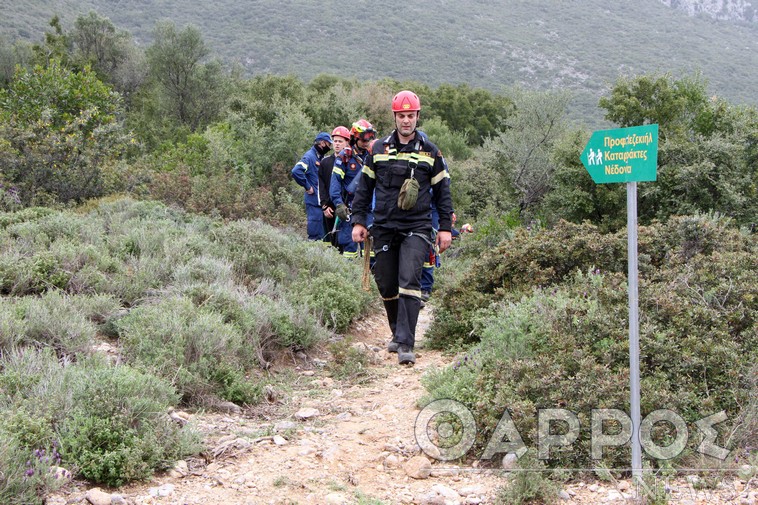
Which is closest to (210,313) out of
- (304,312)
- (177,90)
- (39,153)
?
(304,312)

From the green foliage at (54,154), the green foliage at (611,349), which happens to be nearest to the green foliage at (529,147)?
the green foliage at (54,154)

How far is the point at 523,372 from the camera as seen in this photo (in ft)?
14.7

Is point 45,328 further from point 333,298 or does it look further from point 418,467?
point 418,467

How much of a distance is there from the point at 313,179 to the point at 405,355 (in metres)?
4.69

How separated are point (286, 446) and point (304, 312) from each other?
2.46m

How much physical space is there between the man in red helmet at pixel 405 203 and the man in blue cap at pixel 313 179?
3718mm

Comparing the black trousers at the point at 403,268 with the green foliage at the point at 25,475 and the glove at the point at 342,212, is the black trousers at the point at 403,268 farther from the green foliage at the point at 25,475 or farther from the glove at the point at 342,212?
the green foliage at the point at 25,475

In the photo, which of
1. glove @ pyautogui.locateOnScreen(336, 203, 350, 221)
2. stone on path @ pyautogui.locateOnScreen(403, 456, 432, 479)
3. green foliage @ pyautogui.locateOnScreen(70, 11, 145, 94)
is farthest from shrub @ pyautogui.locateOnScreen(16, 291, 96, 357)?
green foliage @ pyautogui.locateOnScreen(70, 11, 145, 94)

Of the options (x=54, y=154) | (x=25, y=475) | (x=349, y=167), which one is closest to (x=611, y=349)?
(x=25, y=475)

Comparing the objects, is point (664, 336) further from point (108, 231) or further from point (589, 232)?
point (108, 231)

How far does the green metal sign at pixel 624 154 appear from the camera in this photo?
3645mm

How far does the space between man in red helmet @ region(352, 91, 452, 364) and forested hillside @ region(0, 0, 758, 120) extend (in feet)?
186

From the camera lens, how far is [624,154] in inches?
149

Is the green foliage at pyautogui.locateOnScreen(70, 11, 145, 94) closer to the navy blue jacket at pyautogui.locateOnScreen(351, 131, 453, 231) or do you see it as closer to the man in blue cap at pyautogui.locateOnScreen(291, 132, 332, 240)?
the man in blue cap at pyautogui.locateOnScreen(291, 132, 332, 240)
